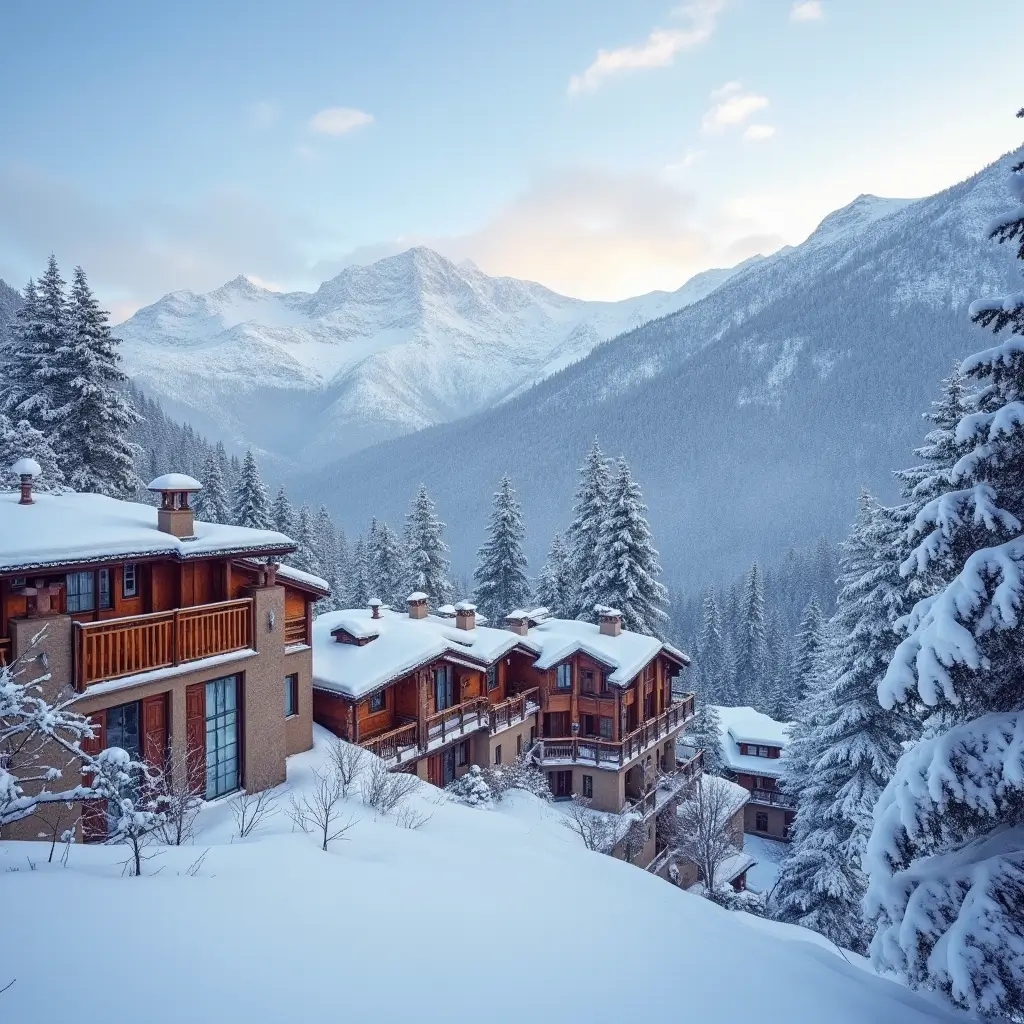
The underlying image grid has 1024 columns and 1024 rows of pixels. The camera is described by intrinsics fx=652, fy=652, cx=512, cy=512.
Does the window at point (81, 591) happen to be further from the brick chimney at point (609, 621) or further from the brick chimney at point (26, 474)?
the brick chimney at point (609, 621)

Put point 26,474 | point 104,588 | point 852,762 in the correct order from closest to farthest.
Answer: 1. point 26,474
2. point 104,588
3. point 852,762

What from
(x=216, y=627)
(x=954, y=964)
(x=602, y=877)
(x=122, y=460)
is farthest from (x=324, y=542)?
(x=954, y=964)

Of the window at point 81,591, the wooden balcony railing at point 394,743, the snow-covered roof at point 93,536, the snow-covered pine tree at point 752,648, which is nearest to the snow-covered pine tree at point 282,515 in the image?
the wooden balcony railing at point 394,743

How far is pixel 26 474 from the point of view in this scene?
12.4 meters

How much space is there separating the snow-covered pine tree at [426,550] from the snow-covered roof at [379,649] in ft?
59.7

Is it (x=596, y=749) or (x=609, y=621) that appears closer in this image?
(x=596, y=749)

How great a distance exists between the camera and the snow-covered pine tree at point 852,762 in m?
19.5

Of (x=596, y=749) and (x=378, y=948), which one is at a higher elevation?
(x=378, y=948)

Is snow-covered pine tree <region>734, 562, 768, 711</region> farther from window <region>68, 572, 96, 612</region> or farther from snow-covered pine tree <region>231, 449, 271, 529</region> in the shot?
window <region>68, 572, 96, 612</region>

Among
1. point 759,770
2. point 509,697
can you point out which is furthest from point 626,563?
point 759,770

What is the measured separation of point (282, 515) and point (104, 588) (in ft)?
120

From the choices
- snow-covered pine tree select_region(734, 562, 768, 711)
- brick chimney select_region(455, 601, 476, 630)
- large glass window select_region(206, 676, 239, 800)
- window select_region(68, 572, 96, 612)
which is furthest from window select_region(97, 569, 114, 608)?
snow-covered pine tree select_region(734, 562, 768, 711)

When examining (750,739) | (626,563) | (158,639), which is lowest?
(750,739)

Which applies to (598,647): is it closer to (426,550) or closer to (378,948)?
(426,550)
